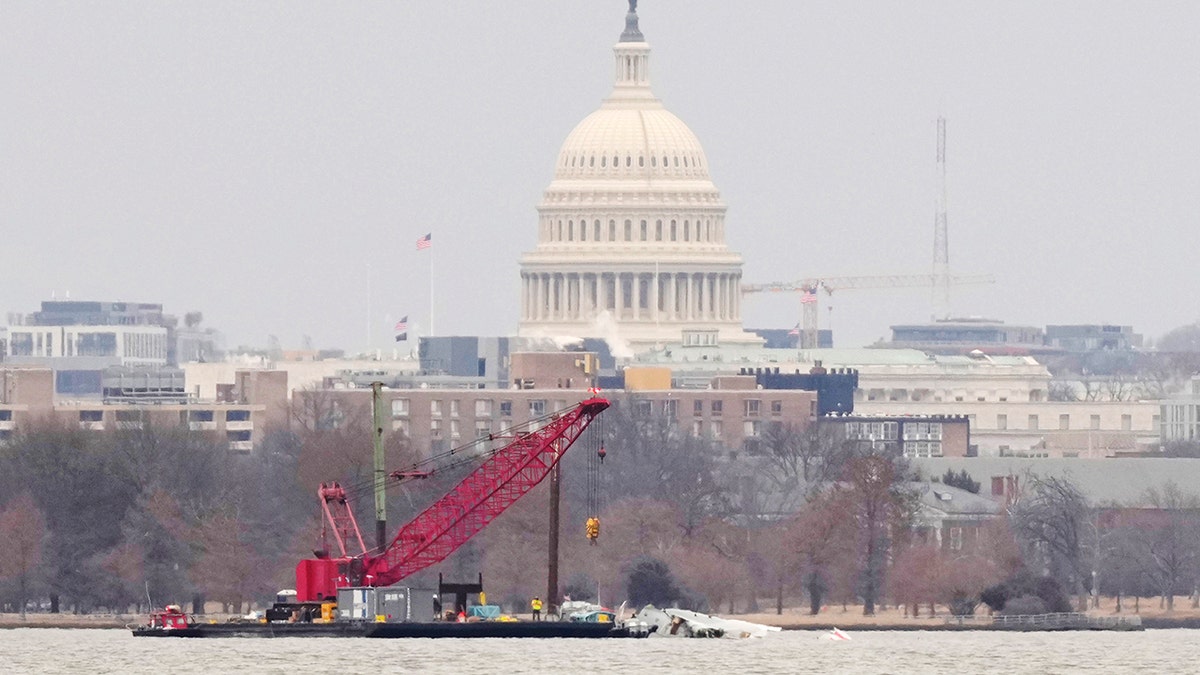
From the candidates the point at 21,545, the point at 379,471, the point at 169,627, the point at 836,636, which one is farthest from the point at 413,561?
the point at 21,545

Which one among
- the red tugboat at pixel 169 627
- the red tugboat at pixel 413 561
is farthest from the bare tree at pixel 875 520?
the red tugboat at pixel 169 627

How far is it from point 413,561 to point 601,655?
75.6 ft

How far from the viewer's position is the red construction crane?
6698 inches

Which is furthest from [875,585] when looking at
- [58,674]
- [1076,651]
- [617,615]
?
[58,674]

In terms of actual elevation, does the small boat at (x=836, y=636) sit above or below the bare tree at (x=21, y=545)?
below

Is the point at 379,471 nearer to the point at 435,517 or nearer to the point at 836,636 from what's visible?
the point at 435,517

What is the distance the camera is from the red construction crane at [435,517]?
17012 centimetres

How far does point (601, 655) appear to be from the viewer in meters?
154

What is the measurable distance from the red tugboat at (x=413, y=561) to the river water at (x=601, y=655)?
157 centimetres

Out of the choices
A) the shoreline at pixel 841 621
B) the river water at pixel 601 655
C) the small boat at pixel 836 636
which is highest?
the shoreline at pixel 841 621

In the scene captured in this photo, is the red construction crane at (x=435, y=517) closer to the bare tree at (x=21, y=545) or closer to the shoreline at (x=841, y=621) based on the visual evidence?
the shoreline at (x=841, y=621)

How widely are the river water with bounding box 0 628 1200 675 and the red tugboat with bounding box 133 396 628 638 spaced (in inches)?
61.8

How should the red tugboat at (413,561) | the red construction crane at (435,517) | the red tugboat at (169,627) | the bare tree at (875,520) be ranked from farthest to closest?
the bare tree at (875,520) < the red construction crane at (435,517) < the red tugboat at (169,627) < the red tugboat at (413,561)

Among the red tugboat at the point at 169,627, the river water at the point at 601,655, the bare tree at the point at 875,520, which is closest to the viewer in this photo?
the river water at the point at 601,655
